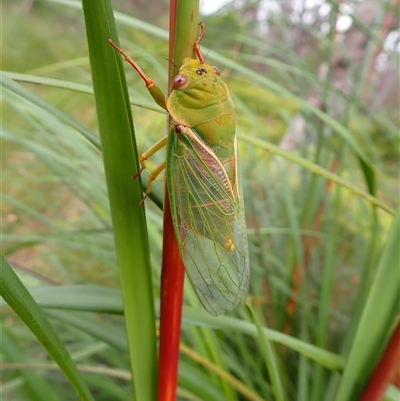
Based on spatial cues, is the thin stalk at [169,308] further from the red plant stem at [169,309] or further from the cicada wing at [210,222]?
the cicada wing at [210,222]

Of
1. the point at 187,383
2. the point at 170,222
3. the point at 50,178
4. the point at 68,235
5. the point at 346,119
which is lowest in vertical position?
the point at 187,383

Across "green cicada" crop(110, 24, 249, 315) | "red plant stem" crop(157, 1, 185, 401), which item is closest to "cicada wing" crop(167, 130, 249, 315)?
"green cicada" crop(110, 24, 249, 315)

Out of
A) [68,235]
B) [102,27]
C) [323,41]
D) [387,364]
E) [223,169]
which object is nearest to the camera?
[102,27]

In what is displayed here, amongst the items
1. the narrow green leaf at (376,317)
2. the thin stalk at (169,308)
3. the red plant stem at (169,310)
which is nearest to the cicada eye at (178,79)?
the thin stalk at (169,308)

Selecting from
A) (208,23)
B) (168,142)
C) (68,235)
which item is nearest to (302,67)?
(208,23)

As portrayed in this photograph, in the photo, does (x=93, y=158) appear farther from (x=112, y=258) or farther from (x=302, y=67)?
(x=302, y=67)

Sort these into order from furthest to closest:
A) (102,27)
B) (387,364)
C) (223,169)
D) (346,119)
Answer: (346,119) < (223,169) < (387,364) < (102,27)
